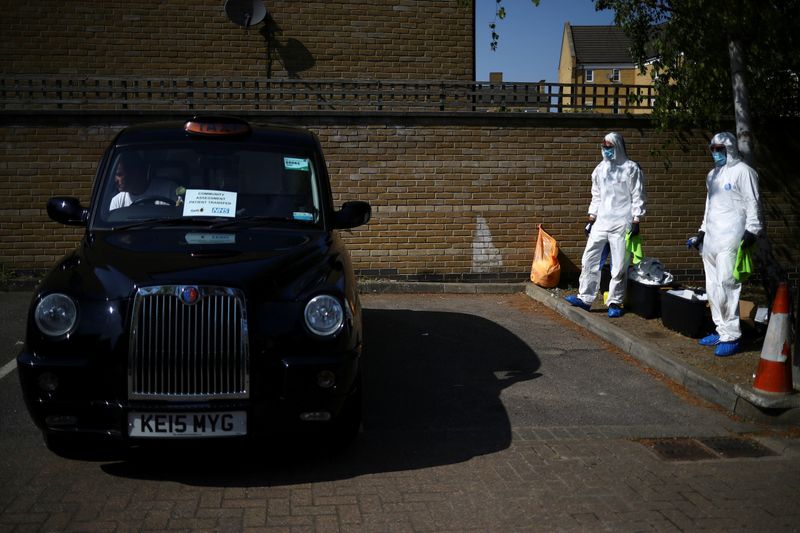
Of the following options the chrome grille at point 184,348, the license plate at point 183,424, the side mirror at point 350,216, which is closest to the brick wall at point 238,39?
the side mirror at point 350,216

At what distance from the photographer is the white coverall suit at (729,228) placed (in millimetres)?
7129

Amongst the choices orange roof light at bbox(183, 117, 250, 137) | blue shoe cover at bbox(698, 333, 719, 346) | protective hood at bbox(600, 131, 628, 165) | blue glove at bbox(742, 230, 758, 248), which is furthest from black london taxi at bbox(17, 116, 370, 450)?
protective hood at bbox(600, 131, 628, 165)

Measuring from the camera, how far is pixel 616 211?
9.00m

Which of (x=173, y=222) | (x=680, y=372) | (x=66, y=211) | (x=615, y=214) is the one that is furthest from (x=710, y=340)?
(x=66, y=211)

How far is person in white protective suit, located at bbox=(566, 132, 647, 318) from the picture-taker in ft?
29.5

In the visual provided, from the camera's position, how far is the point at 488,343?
8211 mm

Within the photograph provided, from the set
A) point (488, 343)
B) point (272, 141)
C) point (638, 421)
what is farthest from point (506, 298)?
point (272, 141)

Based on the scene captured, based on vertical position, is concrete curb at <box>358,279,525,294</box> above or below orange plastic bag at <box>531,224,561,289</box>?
below

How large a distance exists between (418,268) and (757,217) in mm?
5684

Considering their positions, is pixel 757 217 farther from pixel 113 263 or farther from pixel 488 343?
pixel 113 263

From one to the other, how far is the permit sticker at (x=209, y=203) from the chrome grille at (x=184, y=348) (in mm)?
1120

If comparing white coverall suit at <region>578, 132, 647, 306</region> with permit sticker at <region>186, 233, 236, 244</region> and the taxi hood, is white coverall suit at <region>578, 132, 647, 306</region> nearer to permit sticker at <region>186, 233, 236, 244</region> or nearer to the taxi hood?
the taxi hood

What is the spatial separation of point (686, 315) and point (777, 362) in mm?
2186

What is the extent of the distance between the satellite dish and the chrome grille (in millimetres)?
10429
